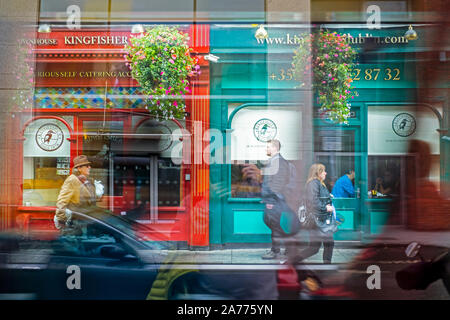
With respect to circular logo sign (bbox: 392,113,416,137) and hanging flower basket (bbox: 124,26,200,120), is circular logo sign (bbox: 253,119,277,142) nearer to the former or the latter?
hanging flower basket (bbox: 124,26,200,120)

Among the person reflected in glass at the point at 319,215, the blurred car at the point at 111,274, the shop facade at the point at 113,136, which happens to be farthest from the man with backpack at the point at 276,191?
the shop facade at the point at 113,136

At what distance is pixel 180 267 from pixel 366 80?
1840 millimetres

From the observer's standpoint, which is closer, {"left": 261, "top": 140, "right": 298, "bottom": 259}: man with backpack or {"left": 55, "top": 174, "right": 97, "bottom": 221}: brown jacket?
{"left": 261, "top": 140, "right": 298, "bottom": 259}: man with backpack

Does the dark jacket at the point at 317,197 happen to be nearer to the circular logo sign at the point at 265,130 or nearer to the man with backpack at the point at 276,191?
the man with backpack at the point at 276,191

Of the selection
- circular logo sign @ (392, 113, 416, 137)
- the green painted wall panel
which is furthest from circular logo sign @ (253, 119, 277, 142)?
circular logo sign @ (392, 113, 416, 137)

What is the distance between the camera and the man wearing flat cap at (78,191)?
277cm

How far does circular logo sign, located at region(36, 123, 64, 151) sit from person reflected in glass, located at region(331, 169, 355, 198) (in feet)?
7.00

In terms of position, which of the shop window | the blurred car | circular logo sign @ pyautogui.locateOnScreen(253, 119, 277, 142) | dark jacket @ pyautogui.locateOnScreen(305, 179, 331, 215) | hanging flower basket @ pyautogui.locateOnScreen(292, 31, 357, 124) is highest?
hanging flower basket @ pyautogui.locateOnScreen(292, 31, 357, 124)

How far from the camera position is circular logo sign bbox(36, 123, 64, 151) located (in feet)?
9.49

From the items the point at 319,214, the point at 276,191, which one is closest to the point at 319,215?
the point at 319,214

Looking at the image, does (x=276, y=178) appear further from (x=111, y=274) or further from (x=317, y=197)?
(x=111, y=274)

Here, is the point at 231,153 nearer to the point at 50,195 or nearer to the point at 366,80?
the point at 366,80

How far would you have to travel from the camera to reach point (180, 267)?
2539 millimetres

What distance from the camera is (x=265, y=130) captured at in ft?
9.44
